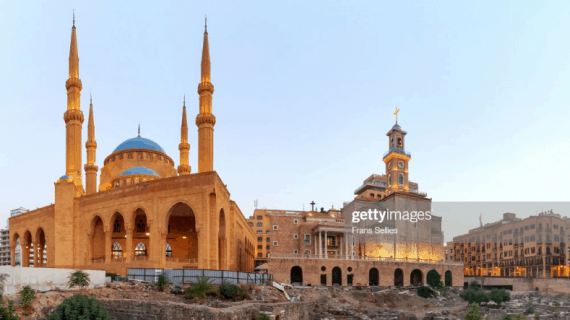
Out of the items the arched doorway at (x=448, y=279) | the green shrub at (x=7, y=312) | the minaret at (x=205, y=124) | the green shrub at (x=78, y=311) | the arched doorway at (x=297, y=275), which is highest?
the minaret at (x=205, y=124)

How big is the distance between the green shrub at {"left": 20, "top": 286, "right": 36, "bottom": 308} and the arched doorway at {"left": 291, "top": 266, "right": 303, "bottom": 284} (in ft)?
122

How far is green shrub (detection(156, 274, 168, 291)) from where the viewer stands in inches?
1078

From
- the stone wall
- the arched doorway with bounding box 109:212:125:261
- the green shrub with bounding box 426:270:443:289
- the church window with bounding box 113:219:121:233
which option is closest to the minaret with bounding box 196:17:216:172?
the arched doorway with bounding box 109:212:125:261

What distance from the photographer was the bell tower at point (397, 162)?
78.0m

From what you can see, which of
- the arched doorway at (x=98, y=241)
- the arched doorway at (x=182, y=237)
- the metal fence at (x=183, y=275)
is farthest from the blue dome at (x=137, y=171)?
the metal fence at (x=183, y=275)

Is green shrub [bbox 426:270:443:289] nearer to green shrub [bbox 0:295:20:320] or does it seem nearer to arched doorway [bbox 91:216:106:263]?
arched doorway [bbox 91:216:106:263]

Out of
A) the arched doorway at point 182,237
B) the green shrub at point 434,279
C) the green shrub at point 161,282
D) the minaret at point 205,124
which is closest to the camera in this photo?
the green shrub at point 161,282

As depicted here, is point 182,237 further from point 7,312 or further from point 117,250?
point 7,312

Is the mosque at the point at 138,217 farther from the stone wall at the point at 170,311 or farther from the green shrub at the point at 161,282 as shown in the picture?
the stone wall at the point at 170,311

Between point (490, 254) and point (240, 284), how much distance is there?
267 feet

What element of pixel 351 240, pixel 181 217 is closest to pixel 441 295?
pixel 351 240

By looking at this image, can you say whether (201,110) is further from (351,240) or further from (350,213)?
(350,213)

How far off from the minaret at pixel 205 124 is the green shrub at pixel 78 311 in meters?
25.7
